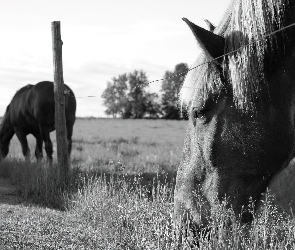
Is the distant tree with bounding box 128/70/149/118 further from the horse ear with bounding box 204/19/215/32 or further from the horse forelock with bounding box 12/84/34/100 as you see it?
the horse ear with bounding box 204/19/215/32

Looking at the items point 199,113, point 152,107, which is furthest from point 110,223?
point 152,107

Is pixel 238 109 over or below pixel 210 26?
below

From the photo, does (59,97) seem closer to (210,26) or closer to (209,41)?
(210,26)

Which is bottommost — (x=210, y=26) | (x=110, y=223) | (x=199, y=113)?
(x=110, y=223)

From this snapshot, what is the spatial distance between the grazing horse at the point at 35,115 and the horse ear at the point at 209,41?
828cm

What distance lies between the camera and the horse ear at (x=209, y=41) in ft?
9.65

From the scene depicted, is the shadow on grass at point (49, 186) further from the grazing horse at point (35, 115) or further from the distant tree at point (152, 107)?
the distant tree at point (152, 107)

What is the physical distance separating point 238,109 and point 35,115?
9929mm

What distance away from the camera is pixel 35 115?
12.4m

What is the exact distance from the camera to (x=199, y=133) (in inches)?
126

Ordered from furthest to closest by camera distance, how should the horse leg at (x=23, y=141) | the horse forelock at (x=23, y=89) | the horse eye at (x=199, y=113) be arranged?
the horse forelock at (x=23, y=89)
the horse leg at (x=23, y=141)
the horse eye at (x=199, y=113)

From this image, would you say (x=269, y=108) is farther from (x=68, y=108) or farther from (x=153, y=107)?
(x=153, y=107)

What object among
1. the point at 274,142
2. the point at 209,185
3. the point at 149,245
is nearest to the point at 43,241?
the point at 149,245

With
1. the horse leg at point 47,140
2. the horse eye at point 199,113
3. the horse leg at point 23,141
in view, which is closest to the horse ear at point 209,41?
the horse eye at point 199,113
